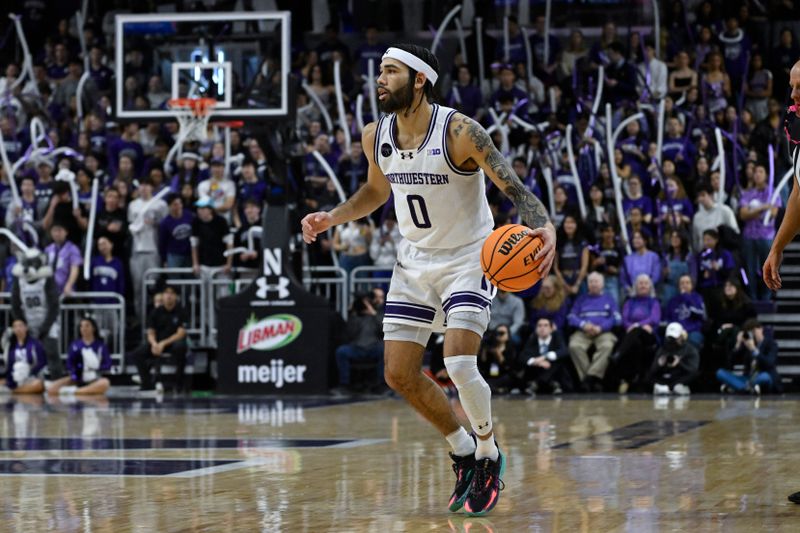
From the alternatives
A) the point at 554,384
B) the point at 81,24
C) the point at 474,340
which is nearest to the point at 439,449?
the point at 474,340

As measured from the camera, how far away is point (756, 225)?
683 inches

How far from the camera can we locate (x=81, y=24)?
24.1 m

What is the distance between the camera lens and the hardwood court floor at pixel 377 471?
6113 mm

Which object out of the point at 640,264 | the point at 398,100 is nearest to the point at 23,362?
the point at 640,264

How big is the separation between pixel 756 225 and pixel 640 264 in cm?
157

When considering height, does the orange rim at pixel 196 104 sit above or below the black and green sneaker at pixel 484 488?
above

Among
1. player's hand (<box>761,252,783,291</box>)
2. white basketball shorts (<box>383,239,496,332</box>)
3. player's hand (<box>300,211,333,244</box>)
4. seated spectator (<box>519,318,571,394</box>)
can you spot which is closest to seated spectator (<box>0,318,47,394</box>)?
seated spectator (<box>519,318,571,394</box>)

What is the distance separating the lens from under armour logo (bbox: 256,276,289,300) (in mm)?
17016

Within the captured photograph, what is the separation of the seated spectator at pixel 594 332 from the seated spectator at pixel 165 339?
16.2ft

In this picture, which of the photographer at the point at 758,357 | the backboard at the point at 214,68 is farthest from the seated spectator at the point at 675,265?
the backboard at the point at 214,68

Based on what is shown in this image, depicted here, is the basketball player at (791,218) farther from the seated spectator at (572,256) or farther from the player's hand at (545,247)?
the seated spectator at (572,256)

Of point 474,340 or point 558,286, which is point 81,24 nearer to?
point 558,286

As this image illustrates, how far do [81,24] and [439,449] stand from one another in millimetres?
16473

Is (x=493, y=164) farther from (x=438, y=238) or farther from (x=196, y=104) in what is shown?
(x=196, y=104)
